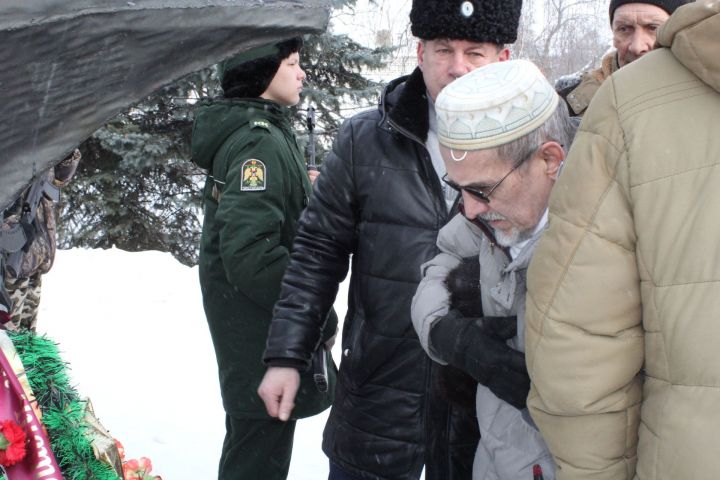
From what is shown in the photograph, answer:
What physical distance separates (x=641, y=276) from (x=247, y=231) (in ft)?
6.14

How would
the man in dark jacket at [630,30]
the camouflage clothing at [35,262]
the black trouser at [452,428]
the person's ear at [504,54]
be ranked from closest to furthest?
the black trouser at [452,428]
the person's ear at [504,54]
the man in dark jacket at [630,30]
the camouflage clothing at [35,262]

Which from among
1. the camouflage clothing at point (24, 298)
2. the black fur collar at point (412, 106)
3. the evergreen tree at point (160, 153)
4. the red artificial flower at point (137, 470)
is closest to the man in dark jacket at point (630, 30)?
the black fur collar at point (412, 106)

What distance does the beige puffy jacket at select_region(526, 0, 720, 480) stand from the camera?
1176 mm

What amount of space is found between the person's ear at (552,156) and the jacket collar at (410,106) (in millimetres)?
778

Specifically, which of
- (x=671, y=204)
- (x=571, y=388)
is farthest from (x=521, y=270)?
(x=671, y=204)

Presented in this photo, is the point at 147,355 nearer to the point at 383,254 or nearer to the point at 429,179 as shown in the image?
the point at 383,254

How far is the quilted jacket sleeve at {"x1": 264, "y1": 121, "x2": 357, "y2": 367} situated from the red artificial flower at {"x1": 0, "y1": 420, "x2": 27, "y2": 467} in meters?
0.92

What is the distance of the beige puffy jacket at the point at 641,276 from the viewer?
3.86ft

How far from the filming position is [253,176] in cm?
297

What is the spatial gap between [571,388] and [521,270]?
0.42 meters

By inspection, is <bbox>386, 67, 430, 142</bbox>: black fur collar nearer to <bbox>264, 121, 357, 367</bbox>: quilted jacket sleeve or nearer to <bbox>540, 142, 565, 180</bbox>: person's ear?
<bbox>264, 121, 357, 367</bbox>: quilted jacket sleeve

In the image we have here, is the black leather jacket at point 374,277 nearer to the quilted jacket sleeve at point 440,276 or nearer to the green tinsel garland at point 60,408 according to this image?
the quilted jacket sleeve at point 440,276

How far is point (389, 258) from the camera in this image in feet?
8.08

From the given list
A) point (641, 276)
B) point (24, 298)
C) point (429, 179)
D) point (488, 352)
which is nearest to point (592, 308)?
point (641, 276)
